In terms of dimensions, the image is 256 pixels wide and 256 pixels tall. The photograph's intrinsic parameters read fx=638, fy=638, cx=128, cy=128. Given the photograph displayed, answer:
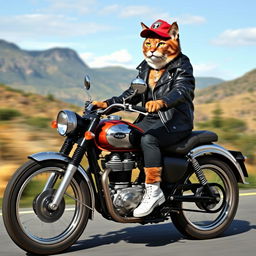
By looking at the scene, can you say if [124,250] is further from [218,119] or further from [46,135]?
[218,119]

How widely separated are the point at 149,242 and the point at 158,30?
2.12m

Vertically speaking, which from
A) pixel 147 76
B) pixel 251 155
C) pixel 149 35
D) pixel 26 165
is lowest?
pixel 251 155

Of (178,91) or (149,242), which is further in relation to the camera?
(149,242)

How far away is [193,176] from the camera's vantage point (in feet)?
21.8

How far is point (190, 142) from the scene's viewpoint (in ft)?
21.1

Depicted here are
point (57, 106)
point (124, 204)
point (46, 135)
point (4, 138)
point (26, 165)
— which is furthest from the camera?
point (57, 106)

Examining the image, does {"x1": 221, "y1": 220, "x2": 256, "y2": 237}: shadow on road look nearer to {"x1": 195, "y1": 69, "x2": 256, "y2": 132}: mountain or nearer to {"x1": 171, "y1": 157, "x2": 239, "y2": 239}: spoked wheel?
{"x1": 171, "y1": 157, "x2": 239, "y2": 239}: spoked wheel

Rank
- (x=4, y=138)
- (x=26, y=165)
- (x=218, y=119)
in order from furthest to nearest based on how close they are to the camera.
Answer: (x=218, y=119) → (x=4, y=138) → (x=26, y=165)

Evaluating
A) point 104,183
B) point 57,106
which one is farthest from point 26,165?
point 57,106

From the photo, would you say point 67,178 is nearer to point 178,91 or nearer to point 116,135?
point 116,135

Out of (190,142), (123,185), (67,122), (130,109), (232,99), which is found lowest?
(232,99)

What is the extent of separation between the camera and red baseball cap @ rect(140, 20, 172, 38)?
641 centimetres

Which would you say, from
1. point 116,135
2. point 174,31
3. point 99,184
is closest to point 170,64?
point 174,31

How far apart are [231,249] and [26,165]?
208 cm
